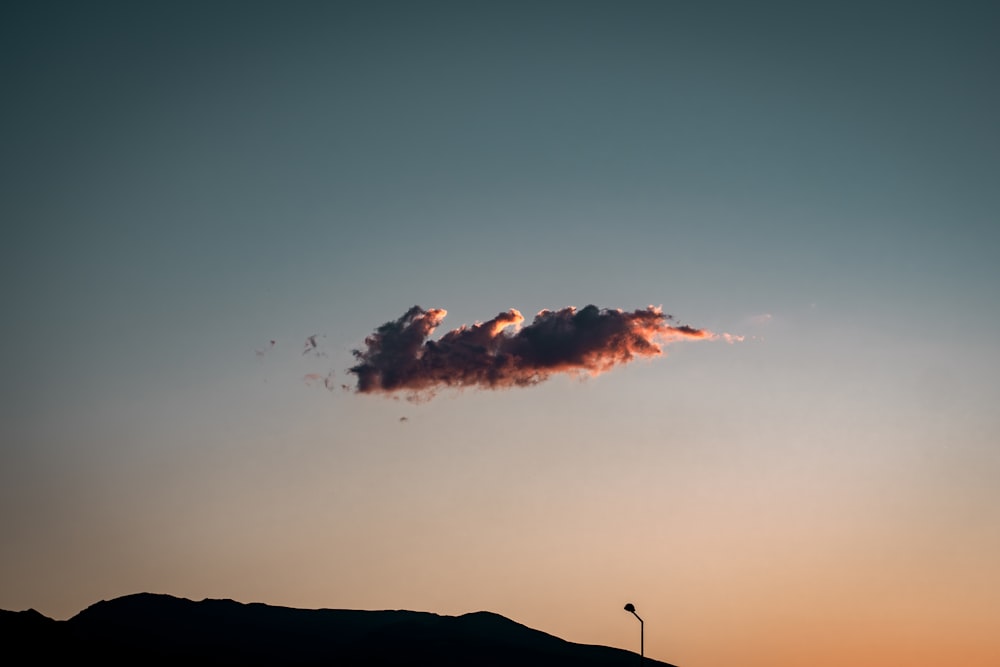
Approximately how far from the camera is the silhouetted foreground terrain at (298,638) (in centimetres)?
16275

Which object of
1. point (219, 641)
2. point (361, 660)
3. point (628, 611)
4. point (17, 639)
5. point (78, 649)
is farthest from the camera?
point (219, 641)

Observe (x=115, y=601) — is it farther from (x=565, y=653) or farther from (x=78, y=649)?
(x=565, y=653)

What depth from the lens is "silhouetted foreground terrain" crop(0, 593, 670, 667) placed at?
162750mm

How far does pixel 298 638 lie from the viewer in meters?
181

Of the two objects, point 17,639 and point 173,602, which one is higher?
point 173,602

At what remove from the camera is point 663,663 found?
577ft

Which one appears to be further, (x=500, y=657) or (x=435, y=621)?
(x=435, y=621)

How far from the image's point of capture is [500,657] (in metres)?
165

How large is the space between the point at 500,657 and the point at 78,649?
70.6 m

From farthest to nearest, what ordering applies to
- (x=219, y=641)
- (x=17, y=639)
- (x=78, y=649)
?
(x=219, y=641)
(x=78, y=649)
(x=17, y=639)

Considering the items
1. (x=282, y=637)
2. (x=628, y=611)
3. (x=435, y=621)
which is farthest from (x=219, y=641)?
(x=628, y=611)

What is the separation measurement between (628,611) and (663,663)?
426ft

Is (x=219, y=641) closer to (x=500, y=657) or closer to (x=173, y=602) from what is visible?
(x=173, y=602)

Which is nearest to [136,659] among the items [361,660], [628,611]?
[361,660]
